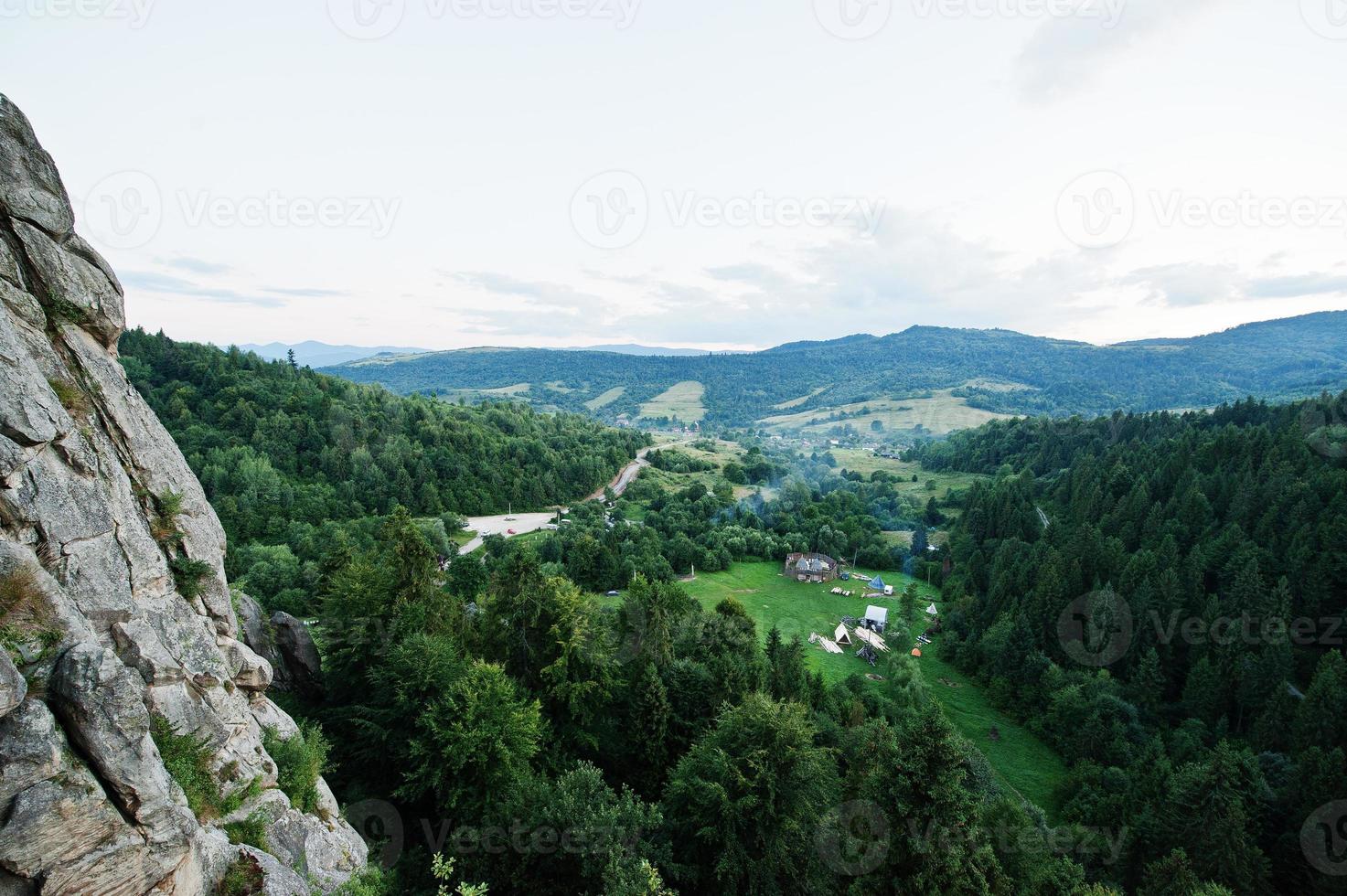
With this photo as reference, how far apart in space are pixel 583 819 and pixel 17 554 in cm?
1425

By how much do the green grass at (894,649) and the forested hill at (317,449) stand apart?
39109 millimetres

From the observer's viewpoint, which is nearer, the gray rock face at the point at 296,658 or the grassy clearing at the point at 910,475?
the gray rock face at the point at 296,658

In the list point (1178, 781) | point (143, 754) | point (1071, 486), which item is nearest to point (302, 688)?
point (143, 754)

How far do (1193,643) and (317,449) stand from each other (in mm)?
95564

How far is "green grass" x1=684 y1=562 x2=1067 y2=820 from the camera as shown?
3734 centimetres

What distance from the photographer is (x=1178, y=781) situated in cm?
2700

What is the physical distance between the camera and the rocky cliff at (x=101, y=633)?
8.30 m

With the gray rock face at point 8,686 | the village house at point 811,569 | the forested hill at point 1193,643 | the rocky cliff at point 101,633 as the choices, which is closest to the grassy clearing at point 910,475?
the village house at point 811,569

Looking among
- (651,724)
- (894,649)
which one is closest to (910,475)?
(894,649)

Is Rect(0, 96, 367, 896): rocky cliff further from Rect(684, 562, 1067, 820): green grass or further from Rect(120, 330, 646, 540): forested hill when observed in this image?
Rect(120, 330, 646, 540): forested hill

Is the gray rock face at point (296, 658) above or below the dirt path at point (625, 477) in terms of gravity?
above

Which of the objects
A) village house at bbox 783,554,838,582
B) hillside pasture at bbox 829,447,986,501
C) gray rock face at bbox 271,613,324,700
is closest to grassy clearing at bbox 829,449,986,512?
hillside pasture at bbox 829,447,986,501

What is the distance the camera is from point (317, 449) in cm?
7650

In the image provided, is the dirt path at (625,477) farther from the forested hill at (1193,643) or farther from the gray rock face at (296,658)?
the gray rock face at (296,658)
